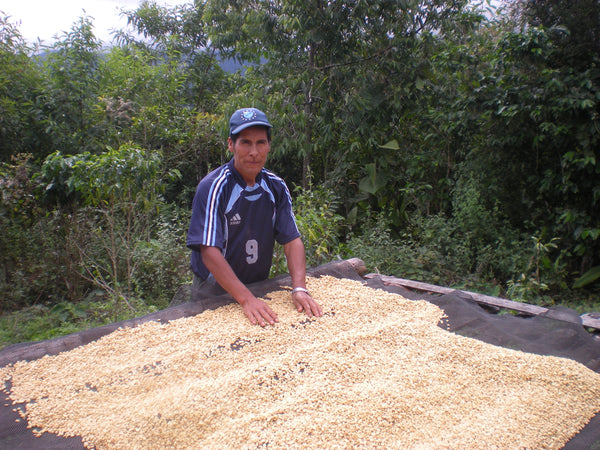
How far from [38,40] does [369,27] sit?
11.5ft

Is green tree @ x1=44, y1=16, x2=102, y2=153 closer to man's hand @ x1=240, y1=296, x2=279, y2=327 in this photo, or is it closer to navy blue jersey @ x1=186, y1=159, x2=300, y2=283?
navy blue jersey @ x1=186, y1=159, x2=300, y2=283

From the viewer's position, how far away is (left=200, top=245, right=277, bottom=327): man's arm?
212cm

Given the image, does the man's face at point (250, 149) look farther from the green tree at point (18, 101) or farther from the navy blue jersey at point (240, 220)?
the green tree at point (18, 101)

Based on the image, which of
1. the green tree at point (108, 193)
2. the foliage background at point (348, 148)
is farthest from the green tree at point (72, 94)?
the green tree at point (108, 193)

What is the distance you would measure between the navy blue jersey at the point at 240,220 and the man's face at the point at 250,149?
0.26 feet

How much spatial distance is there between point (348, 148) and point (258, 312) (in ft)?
12.0

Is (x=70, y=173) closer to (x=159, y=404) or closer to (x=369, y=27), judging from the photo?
(x=159, y=404)

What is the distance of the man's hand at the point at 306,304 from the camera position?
2225 mm

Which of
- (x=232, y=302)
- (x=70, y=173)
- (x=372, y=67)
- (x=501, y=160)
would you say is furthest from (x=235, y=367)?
(x=372, y=67)

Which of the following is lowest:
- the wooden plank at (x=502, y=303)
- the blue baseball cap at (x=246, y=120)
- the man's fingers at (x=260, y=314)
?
the wooden plank at (x=502, y=303)

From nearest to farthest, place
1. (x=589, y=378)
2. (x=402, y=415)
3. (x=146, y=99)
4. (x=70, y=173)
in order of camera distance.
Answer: (x=402, y=415) → (x=589, y=378) → (x=70, y=173) → (x=146, y=99)

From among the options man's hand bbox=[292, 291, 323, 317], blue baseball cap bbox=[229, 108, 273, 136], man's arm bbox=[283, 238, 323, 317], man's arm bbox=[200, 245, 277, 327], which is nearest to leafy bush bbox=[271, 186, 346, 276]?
man's arm bbox=[283, 238, 323, 317]

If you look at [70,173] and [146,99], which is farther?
[146,99]

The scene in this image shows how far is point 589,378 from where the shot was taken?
166cm
